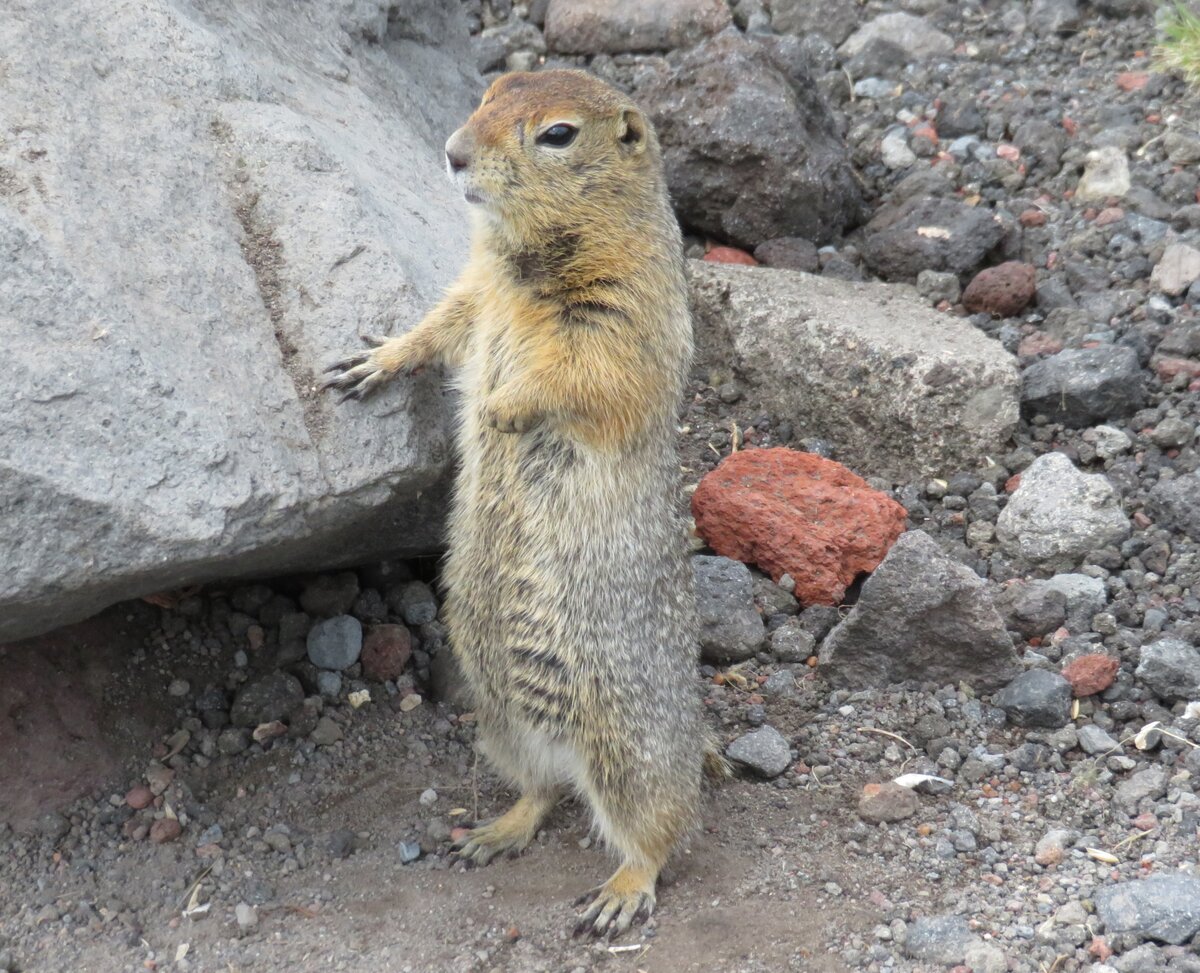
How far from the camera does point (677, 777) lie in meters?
4.04

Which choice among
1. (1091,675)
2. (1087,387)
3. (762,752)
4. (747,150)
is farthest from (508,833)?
(747,150)

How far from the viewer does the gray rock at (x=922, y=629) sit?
Result: 4562 millimetres

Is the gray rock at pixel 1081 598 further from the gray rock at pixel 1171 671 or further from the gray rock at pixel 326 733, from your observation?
the gray rock at pixel 326 733

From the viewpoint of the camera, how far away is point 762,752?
443cm

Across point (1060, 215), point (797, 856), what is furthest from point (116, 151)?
point (1060, 215)

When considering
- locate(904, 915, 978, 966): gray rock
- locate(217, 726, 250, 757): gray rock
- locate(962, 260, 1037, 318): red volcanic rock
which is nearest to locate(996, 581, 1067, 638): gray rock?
locate(904, 915, 978, 966): gray rock

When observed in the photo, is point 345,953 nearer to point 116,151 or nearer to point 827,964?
point 827,964

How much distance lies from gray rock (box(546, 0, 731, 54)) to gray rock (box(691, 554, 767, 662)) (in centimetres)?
408

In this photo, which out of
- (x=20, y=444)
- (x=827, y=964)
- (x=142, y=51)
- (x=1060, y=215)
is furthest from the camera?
(x=1060, y=215)

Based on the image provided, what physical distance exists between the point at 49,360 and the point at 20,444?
24cm

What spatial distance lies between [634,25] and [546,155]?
4476mm

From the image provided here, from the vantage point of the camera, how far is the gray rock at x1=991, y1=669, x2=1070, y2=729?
14.6 feet

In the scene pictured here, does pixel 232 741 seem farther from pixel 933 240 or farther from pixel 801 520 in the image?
pixel 933 240

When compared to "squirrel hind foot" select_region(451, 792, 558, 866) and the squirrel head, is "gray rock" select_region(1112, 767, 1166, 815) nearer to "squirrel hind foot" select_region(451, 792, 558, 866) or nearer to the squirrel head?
"squirrel hind foot" select_region(451, 792, 558, 866)
